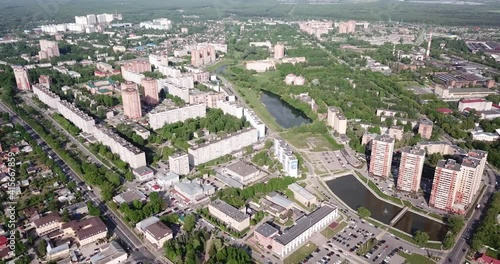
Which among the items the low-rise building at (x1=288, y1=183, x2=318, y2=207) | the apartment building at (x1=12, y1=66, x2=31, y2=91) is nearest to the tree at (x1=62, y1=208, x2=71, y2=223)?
the low-rise building at (x1=288, y1=183, x2=318, y2=207)

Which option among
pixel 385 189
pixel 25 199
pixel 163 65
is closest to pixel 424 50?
pixel 163 65

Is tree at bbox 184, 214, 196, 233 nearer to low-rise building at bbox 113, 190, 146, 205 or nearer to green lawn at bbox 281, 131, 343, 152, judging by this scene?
low-rise building at bbox 113, 190, 146, 205

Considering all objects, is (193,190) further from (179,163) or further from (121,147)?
(121,147)

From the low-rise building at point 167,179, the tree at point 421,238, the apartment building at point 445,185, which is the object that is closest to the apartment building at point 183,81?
the low-rise building at point 167,179

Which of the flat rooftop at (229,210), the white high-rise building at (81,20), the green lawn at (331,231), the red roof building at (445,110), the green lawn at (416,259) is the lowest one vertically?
the green lawn at (416,259)

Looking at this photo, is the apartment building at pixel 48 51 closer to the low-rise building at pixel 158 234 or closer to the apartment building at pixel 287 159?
the apartment building at pixel 287 159

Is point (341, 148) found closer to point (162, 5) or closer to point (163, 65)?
point (163, 65)
